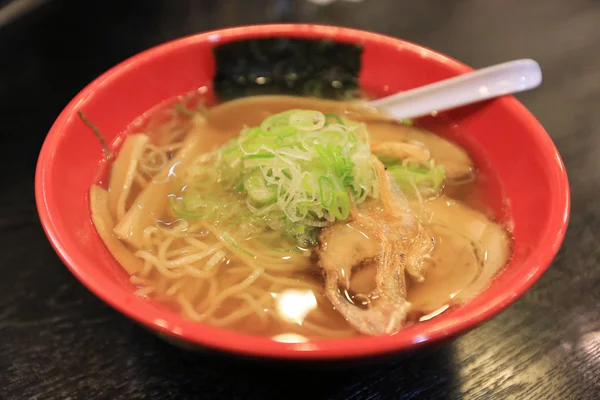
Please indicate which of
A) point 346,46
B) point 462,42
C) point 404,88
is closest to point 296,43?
point 346,46

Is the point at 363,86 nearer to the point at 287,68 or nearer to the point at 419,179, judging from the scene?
the point at 287,68

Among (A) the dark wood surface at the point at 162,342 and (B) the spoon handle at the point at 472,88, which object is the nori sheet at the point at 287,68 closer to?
(B) the spoon handle at the point at 472,88

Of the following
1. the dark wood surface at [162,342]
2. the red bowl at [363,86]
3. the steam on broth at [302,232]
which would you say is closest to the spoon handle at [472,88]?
the red bowl at [363,86]

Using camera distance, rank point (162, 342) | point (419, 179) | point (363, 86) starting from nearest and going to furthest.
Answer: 1. point (162, 342)
2. point (419, 179)
3. point (363, 86)

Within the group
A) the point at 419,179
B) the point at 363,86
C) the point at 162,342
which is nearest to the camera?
the point at 162,342

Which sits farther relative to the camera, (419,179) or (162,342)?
(419,179)

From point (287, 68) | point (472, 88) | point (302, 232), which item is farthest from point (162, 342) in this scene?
point (472, 88)

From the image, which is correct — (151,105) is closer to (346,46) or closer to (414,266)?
(346,46)
